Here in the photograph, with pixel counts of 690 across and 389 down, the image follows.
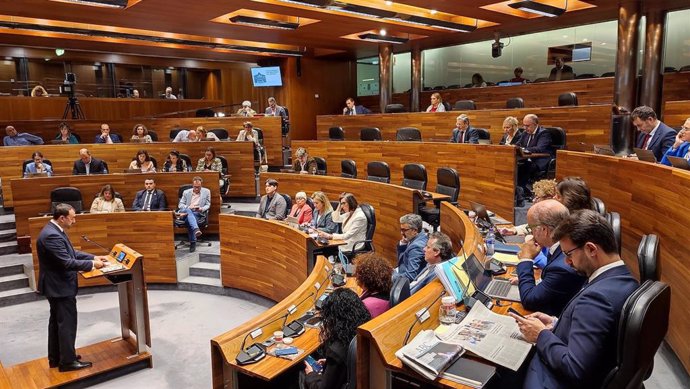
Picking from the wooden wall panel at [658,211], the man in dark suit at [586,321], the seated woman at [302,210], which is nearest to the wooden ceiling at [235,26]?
the seated woman at [302,210]

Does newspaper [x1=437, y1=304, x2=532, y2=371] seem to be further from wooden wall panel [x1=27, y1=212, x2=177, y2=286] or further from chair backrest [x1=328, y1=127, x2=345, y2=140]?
chair backrest [x1=328, y1=127, x2=345, y2=140]

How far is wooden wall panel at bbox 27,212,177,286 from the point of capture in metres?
6.58

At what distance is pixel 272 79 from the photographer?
543 inches

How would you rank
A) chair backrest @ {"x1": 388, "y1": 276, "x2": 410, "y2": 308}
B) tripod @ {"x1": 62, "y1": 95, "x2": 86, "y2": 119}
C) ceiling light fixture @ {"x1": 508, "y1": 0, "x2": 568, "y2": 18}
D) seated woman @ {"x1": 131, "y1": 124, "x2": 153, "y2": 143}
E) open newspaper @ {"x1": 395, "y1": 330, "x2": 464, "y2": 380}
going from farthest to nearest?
tripod @ {"x1": 62, "y1": 95, "x2": 86, "y2": 119}
seated woman @ {"x1": 131, "y1": 124, "x2": 153, "y2": 143}
ceiling light fixture @ {"x1": 508, "y1": 0, "x2": 568, "y2": 18}
chair backrest @ {"x1": 388, "y1": 276, "x2": 410, "y2": 308}
open newspaper @ {"x1": 395, "y1": 330, "x2": 464, "y2": 380}

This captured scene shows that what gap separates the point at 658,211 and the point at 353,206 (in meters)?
2.96

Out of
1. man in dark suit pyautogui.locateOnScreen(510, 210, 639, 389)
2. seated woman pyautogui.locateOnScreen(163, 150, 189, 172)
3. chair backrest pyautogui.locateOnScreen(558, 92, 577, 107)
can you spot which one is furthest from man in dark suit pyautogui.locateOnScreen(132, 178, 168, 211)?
man in dark suit pyautogui.locateOnScreen(510, 210, 639, 389)

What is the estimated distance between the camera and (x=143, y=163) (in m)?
7.87

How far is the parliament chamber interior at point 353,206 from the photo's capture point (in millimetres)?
2168

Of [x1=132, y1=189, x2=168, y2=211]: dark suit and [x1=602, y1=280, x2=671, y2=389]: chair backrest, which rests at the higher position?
[x1=602, y1=280, x2=671, y2=389]: chair backrest

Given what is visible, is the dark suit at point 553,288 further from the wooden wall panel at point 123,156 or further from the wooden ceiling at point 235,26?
the wooden wall panel at point 123,156

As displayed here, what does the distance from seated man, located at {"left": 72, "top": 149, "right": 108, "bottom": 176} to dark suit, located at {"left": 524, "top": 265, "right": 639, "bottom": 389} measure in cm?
768

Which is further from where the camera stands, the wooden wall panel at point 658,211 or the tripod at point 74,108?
the tripod at point 74,108

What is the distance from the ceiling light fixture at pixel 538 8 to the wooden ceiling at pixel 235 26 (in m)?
0.32

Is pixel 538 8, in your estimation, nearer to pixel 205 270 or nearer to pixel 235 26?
pixel 235 26
